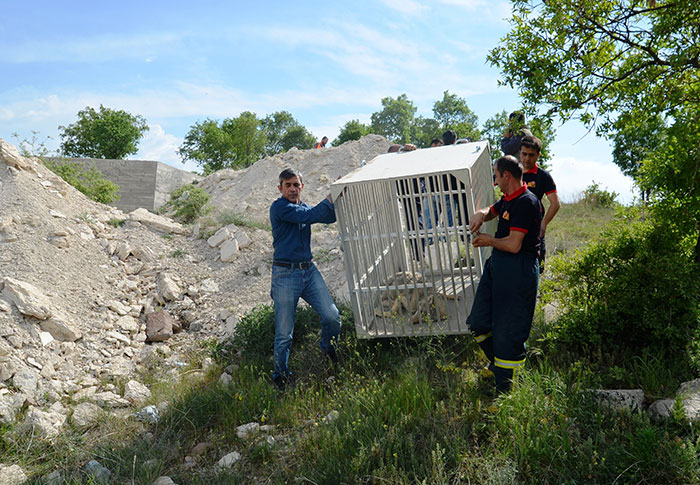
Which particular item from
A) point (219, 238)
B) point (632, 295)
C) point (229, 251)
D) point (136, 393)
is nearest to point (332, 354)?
point (136, 393)

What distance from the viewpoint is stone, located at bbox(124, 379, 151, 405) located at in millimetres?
4988

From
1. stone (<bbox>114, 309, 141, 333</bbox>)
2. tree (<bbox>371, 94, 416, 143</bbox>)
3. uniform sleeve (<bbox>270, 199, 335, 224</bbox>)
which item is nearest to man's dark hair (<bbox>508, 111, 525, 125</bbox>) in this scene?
uniform sleeve (<bbox>270, 199, 335, 224</bbox>)

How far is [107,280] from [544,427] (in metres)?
6.02

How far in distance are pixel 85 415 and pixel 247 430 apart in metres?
1.65

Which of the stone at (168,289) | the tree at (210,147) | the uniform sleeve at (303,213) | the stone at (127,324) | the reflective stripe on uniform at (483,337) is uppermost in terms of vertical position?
the tree at (210,147)

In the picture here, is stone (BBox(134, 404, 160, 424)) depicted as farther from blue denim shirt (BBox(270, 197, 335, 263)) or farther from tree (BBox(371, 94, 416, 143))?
tree (BBox(371, 94, 416, 143))

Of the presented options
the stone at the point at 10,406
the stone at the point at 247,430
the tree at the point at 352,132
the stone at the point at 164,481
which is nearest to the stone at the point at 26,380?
the stone at the point at 10,406

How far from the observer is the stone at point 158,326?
6398 millimetres

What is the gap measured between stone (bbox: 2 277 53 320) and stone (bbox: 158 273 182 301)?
149cm

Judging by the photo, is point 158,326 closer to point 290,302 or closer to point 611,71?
point 290,302

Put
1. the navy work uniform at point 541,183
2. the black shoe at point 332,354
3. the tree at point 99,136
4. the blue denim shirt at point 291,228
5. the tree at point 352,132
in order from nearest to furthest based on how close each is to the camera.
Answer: the blue denim shirt at point 291,228
the navy work uniform at point 541,183
the black shoe at point 332,354
the tree at point 99,136
the tree at point 352,132

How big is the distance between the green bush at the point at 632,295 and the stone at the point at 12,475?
4.45m

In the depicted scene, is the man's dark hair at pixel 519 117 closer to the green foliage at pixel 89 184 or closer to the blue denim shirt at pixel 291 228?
the blue denim shirt at pixel 291 228

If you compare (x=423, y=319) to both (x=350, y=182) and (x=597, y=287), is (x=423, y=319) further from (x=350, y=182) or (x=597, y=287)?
(x=597, y=287)
